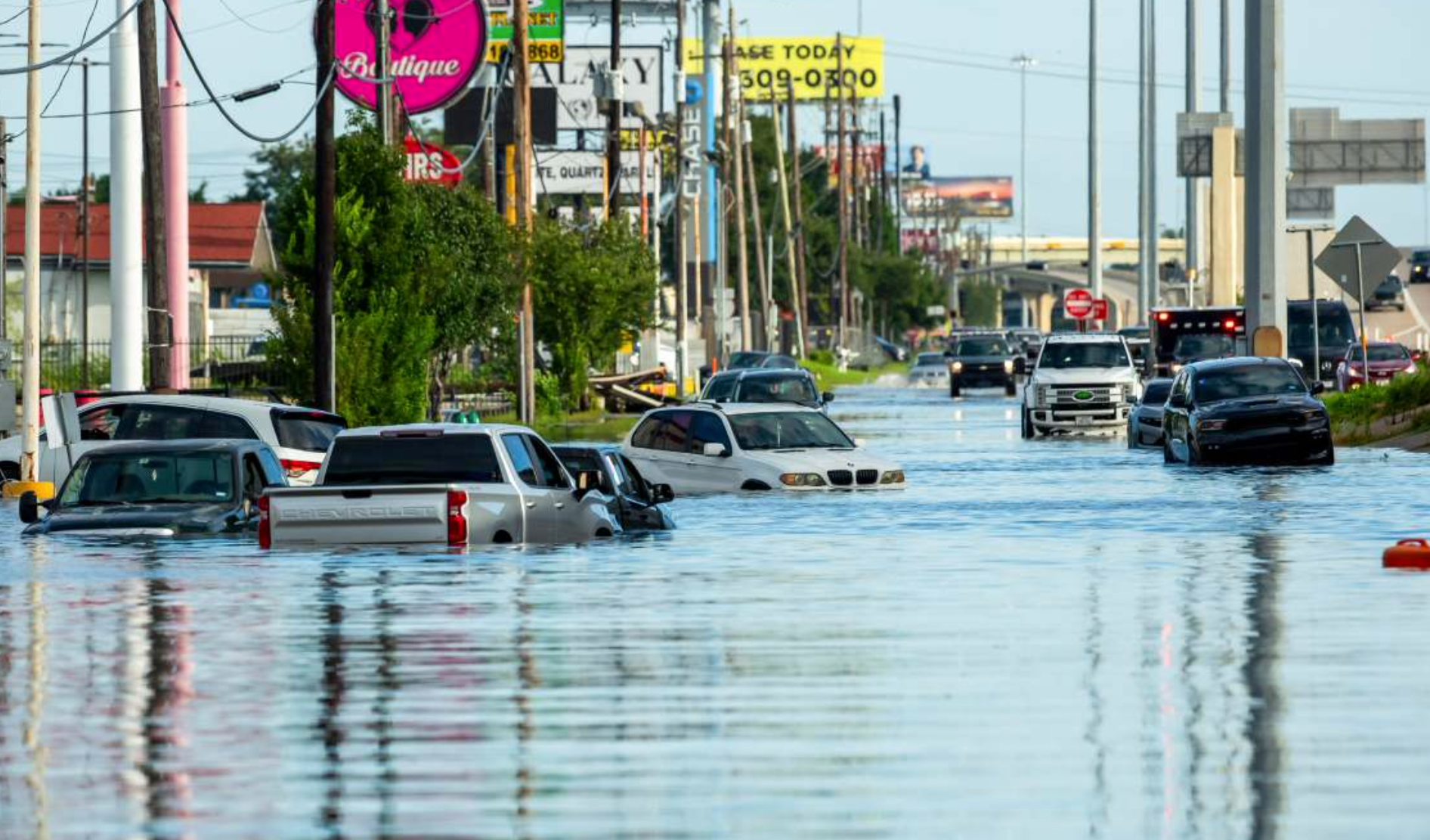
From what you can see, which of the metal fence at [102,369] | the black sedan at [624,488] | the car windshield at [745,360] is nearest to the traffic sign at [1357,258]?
the metal fence at [102,369]

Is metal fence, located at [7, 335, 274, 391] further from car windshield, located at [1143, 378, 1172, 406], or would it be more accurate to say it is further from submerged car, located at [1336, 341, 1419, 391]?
submerged car, located at [1336, 341, 1419, 391]

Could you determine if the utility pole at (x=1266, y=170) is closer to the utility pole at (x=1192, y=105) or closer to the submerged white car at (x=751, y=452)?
the submerged white car at (x=751, y=452)

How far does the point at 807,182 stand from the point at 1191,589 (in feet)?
548

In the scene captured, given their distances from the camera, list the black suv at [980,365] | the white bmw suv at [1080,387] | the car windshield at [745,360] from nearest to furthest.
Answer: the white bmw suv at [1080,387], the car windshield at [745,360], the black suv at [980,365]

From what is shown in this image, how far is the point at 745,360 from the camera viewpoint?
82.6 meters

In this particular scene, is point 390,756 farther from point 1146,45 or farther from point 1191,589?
point 1146,45

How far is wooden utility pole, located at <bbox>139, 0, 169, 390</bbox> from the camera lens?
43656 millimetres

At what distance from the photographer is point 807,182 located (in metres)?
187

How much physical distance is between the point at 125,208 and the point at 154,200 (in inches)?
77.8

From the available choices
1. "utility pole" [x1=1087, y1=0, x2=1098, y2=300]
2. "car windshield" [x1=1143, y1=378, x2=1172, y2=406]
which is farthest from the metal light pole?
"car windshield" [x1=1143, y1=378, x2=1172, y2=406]

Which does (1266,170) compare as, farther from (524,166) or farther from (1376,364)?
(1376,364)

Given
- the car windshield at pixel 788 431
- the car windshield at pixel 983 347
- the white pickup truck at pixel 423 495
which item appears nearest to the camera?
the white pickup truck at pixel 423 495

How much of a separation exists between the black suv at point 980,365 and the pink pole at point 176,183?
133 feet

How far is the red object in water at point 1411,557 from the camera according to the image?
22.5 metres
